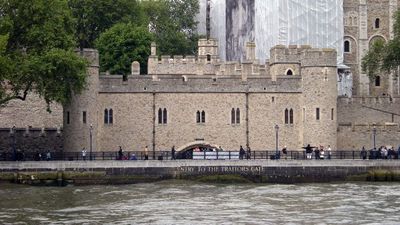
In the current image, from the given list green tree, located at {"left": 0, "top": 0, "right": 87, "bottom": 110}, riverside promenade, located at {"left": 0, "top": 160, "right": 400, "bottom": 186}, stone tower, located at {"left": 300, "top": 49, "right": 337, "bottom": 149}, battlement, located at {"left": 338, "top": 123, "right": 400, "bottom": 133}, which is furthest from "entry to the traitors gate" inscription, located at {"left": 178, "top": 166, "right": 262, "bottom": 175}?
battlement, located at {"left": 338, "top": 123, "right": 400, "bottom": 133}

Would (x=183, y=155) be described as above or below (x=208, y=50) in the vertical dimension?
below

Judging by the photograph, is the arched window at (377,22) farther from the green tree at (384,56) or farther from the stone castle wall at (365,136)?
the stone castle wall at (365,136)

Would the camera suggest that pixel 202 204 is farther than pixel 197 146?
No

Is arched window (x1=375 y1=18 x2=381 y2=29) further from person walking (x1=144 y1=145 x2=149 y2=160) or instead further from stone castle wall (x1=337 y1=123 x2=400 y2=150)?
person walking (x1=144 y1=145 x2=149 y2=160)

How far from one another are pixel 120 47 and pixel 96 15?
6184 mm

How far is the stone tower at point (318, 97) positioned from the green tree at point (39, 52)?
46.6 ft

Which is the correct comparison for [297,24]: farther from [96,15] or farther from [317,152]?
[317,152]

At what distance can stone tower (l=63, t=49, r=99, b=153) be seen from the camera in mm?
78500

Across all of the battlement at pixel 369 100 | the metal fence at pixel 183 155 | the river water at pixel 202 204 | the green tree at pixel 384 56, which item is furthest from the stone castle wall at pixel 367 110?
the river water at pixel 202 204

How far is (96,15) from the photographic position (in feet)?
339

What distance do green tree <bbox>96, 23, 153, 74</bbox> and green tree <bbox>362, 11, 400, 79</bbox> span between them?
16659mm

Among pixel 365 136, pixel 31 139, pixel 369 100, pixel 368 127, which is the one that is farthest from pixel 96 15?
pixel 365 136

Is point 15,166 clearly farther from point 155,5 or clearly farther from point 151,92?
point 155,5

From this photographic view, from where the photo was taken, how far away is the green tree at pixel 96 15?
101438 millimetres
